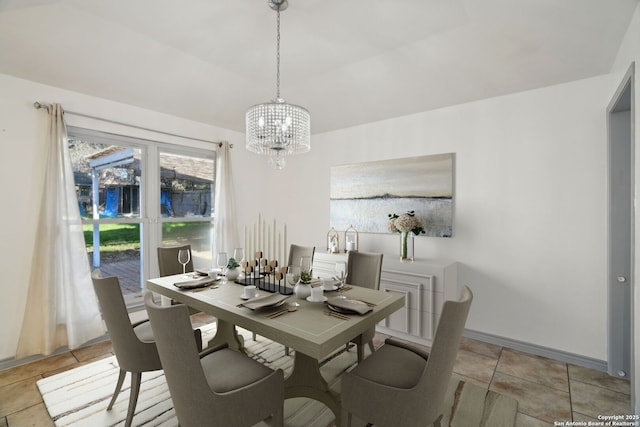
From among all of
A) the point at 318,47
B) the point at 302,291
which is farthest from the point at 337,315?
the point at 318,47

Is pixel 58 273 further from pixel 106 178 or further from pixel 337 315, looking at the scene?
pixel 337 315

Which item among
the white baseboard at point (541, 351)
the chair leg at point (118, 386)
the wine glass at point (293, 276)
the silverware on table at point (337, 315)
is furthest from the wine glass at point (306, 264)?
the white baseboard at point (541, 351)

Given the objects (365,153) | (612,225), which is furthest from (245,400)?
(365,153)

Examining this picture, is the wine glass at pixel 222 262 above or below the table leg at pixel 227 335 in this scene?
above

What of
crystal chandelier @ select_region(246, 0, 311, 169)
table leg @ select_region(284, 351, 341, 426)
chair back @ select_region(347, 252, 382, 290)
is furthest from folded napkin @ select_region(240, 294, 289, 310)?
A: crystal chandelier @ select_region(246, 0, 311, 169)

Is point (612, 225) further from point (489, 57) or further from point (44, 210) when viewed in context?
point (44, 210)

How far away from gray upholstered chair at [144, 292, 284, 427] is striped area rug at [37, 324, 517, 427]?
573 mm

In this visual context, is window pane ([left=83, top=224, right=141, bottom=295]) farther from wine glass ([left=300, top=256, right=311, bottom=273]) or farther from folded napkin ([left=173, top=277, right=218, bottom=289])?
wine glass ([left=300, top=256, right=311, bottom=273])

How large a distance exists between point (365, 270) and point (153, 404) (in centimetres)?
192

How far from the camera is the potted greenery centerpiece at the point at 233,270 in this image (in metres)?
2.56

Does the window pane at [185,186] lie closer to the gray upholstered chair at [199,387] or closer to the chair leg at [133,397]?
the chair leg at [133,397]

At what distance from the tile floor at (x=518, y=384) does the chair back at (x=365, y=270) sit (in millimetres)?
1033

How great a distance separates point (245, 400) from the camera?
1.38m

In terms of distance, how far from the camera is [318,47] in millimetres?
2572
